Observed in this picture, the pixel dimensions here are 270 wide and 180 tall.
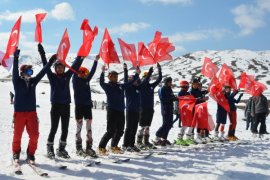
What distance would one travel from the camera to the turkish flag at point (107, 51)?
32.7 feet

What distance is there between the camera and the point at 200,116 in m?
Answer: 13.3

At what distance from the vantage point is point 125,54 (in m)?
11.1

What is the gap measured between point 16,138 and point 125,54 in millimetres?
4522

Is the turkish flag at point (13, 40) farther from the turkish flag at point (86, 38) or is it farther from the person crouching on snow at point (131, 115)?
the person crouching on snow at point (131, 115)

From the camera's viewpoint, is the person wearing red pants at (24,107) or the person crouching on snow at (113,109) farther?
the person crouching on snow at (113,109)

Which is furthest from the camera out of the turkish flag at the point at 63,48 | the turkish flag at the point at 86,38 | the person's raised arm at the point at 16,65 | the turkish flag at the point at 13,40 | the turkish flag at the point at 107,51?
the turkish flag at the point at 107,51

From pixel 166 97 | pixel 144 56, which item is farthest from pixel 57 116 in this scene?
pixel 166 97

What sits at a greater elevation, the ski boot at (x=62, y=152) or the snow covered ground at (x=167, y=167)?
the ski boot at (x=62, y=152)

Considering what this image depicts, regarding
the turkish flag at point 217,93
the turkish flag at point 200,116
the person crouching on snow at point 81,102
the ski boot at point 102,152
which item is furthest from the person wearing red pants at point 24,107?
the turkish flag at point 217,93

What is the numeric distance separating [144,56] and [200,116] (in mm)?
3315

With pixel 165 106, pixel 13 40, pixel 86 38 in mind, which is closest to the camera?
pixel 13 40

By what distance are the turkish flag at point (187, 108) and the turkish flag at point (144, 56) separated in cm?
225

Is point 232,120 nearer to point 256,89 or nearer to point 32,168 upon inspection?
point 256,89

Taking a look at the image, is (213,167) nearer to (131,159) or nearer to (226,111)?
(131,159)
